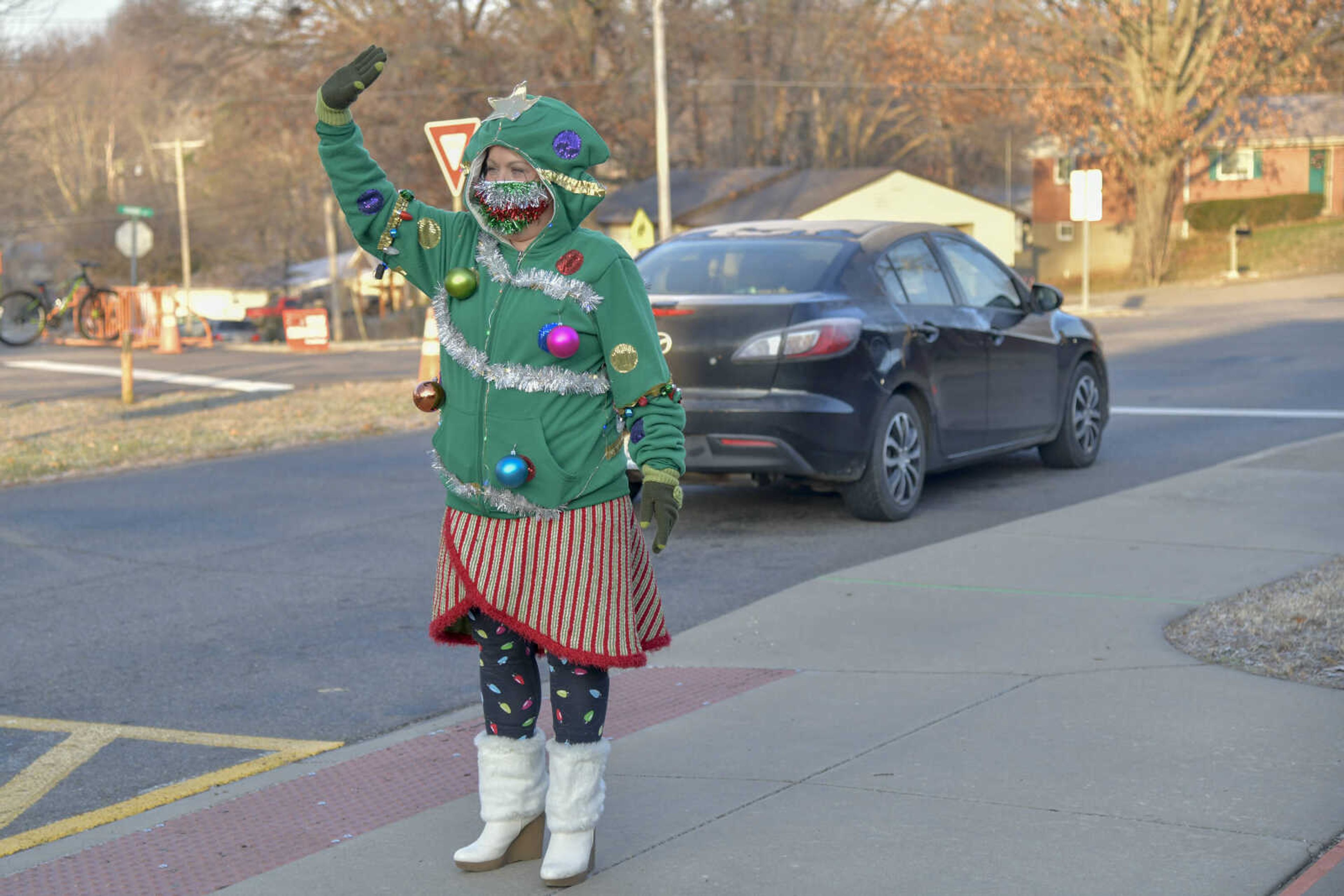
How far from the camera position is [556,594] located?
11.4 ft

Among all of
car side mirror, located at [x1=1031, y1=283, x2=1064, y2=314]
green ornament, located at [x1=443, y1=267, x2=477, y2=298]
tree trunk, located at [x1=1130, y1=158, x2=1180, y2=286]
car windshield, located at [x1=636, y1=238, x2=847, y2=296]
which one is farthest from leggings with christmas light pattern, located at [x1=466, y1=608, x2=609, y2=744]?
tree trunk, located at [x1=1130, y1=158, x2=1180, y2=286]

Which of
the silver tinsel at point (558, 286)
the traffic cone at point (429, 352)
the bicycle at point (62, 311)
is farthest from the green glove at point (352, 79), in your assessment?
the bicycle at point (62, 311)

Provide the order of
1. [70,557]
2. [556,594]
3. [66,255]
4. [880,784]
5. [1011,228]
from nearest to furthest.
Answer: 1. [556,594]
2. [880,784]
3. [70,557]
4. [1011,228]
5. [66,255]

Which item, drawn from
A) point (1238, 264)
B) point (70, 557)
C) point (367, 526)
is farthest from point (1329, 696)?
point (1238, 264)

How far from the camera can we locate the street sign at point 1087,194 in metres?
32.3

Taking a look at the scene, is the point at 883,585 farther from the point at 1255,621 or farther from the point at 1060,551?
the point at 1255,621

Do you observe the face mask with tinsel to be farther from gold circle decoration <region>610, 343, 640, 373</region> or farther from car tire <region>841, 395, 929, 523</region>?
car tire <region>841, 395, 929, 523</region>

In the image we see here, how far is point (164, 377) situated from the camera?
20.1 metres

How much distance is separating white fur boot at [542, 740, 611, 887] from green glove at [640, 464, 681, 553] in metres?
0.50

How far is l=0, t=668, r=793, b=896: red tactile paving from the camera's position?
12.1 feet

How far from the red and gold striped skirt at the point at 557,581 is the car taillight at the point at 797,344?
458cm

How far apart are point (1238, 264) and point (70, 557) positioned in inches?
1697

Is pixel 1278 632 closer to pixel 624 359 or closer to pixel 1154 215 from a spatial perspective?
pixel 624 359

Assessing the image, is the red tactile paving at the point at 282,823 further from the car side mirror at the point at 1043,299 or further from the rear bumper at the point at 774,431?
the car side mirror at the point at 1043,299
